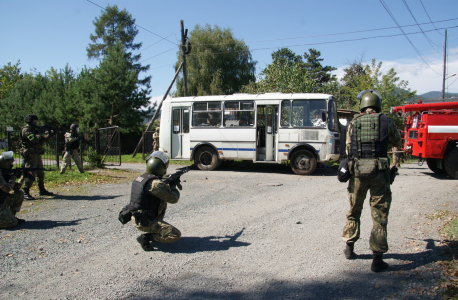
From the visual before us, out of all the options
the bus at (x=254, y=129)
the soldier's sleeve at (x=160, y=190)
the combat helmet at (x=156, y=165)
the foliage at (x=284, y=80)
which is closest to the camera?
the soldier's sleeve at (x=160, y=190)

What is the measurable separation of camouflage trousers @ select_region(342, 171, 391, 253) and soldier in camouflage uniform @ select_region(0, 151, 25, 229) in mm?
5001

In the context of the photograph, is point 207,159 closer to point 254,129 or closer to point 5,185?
point 254,129

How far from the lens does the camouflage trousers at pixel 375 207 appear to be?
3600 mm

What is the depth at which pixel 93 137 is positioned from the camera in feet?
47.8

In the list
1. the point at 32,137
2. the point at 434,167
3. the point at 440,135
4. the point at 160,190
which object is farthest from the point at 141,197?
the point at 434,167

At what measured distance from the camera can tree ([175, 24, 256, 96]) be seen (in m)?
30.5

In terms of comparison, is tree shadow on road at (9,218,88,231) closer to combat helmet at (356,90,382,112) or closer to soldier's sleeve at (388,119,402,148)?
combat helmet at (356,90,382,112)

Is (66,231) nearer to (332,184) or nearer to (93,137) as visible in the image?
(332,184)

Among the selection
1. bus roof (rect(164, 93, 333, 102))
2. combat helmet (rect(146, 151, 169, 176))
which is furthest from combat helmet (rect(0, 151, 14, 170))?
bus roof (rect(164, 93, 333, 102))

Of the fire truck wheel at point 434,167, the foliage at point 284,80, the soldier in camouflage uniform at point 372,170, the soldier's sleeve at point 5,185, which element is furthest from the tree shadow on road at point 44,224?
the foliage at point 284,80

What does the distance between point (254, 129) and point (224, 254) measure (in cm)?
805

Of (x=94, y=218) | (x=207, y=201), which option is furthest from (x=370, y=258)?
(x=94, y=218)

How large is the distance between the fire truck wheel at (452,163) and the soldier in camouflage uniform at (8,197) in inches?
433

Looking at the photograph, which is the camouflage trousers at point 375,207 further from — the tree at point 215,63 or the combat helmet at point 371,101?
the tree at point 215,63
